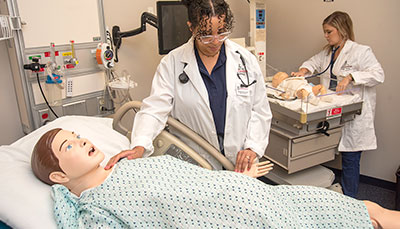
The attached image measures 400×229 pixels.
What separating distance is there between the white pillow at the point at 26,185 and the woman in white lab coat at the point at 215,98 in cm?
25

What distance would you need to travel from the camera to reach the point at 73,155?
1205 millimetres

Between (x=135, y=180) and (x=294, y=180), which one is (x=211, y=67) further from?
(x=294, y=180)

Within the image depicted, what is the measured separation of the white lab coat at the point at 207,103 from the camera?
1566 millimetres

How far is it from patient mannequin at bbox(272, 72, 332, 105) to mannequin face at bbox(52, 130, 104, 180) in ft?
4.60

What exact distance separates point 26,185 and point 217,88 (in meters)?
0.92

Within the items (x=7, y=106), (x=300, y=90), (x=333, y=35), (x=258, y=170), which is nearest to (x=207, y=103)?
(x=258, y=170)

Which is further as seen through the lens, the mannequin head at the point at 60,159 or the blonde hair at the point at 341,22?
the blonde hair at the point at 341,22

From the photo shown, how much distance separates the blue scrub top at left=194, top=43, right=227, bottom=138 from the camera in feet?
5.19

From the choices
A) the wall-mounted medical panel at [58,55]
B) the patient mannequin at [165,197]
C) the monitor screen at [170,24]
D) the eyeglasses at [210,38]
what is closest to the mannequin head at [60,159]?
the patient mannequin at [165,197]

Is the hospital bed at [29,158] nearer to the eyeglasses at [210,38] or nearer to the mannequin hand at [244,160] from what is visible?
the mannequin hand at [244,160]

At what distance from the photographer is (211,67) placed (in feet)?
5.31

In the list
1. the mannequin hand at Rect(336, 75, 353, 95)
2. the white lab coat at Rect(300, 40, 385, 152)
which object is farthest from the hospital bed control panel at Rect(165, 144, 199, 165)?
the white lab coat at Rect(300, 40, 385, 152)

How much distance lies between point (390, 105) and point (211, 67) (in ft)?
6.24

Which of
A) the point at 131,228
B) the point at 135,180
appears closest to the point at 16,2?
the point at 135,180
